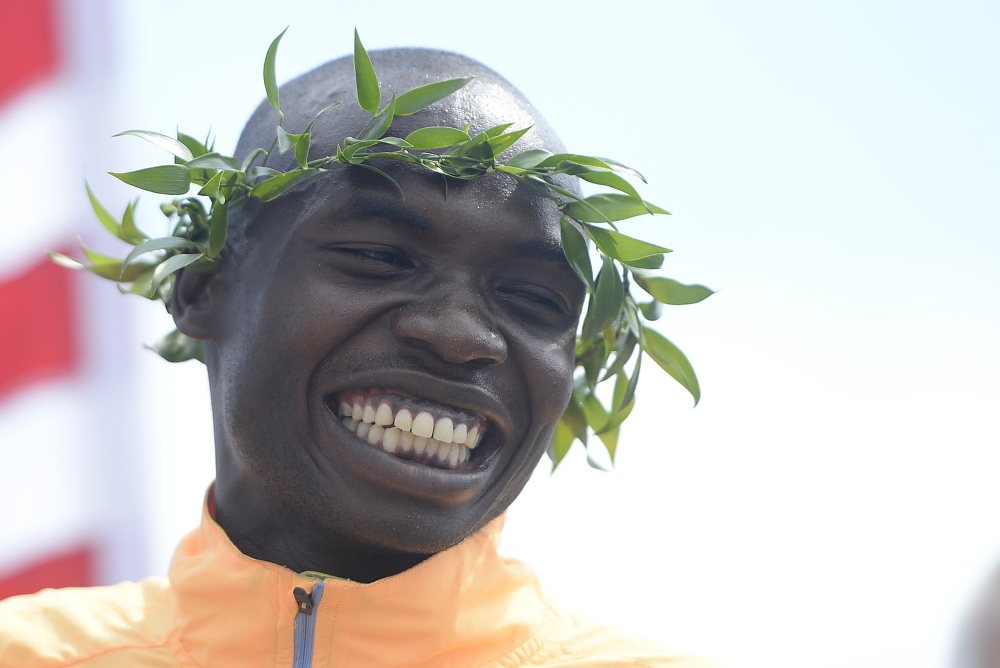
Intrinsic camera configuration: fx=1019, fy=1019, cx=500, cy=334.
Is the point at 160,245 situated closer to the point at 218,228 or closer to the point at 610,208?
the point at 218,228

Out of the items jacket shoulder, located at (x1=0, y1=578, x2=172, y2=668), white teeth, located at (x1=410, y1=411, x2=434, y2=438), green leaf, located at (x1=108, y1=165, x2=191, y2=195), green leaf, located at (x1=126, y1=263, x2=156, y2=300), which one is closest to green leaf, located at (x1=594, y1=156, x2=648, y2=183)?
white teeth, located at (x1=410, y1=411, x2=434, y2=438)

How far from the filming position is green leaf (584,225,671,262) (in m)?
2.07

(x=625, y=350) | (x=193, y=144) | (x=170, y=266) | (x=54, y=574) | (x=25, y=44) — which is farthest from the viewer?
(x=25, y=44)

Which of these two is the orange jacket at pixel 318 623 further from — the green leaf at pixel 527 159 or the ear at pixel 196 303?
the green leaf at pixel 527 159

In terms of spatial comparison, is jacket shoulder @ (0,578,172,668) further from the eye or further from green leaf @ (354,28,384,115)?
green leaf @ (354,28,384,115)

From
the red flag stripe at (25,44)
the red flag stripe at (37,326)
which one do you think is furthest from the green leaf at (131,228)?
the red flag stripe at (25,44)

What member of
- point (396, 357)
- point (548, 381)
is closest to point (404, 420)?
point (396, 357)

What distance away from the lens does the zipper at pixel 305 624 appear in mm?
1828

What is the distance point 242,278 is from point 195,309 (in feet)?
0.61

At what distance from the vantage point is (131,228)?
8.03ft

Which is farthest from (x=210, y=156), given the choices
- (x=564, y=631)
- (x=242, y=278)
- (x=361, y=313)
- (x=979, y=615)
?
(x=979, y=615)

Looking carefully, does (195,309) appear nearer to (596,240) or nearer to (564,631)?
(596,240)

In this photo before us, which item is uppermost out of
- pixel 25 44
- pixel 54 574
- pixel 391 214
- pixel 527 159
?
pixel 25 44

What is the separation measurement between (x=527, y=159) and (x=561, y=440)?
799 mm
